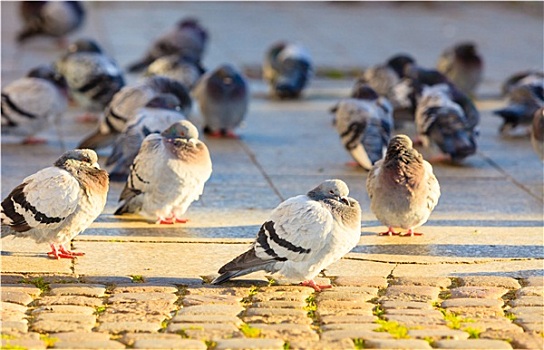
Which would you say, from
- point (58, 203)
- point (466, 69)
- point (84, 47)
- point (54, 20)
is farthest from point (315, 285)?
point (54, 20)

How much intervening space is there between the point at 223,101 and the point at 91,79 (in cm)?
167

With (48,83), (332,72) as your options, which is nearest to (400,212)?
(48,83)

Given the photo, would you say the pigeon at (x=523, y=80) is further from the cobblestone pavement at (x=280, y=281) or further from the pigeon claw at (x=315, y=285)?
the pigeon claw at (x=315, y=285)

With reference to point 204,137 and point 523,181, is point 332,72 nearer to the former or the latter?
point 204,137

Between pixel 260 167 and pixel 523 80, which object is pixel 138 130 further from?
pixel 523 80

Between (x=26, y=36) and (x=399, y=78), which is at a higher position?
(x=399, y=78)

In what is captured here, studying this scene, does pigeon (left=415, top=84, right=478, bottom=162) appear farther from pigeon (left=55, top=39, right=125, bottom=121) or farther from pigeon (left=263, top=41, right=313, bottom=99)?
pigeon (left=55, top=39, right=125, bottom=121)

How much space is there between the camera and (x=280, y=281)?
241 inches

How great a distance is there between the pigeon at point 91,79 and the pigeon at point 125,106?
1539 millimetres

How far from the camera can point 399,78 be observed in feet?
39.9

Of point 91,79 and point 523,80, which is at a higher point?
point 523,80

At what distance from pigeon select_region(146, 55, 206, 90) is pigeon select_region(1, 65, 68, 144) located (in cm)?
144

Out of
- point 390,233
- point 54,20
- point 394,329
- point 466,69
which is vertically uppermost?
point 466,69

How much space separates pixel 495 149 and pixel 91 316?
236 inches
